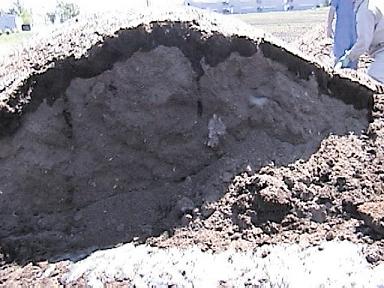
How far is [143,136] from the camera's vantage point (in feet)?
9.81

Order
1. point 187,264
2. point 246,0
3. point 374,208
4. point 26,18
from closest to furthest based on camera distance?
point 187,264, point 374,208, point 246,0, point 26,18

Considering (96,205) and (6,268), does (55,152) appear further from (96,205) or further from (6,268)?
(6,268)

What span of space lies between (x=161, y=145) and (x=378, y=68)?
3320 millimetres

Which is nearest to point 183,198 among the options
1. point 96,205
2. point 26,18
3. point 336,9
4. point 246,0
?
point 96,205

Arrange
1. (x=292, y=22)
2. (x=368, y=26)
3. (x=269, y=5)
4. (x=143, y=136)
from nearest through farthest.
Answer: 1. (x=143, y=136)
2. (x=368, y=26)
3. (x=292, y=22)
4. (x=269, y=5)

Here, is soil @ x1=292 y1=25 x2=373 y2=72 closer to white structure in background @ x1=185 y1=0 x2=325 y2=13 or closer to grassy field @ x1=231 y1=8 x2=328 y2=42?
grassy field @ x1=231 y1=8 x2=328 y2=42

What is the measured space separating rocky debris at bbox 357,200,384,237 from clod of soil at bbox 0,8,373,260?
0.57 ft

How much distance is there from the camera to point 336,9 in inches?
255

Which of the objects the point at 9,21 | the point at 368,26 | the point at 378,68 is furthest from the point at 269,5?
the point at 368,26

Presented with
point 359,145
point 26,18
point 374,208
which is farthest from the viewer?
point 26,18

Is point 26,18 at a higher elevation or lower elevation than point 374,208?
lower

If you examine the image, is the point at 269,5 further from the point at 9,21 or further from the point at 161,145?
the point at 161,145

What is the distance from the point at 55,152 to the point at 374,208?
141 cm

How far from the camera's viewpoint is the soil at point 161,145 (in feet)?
9.32
